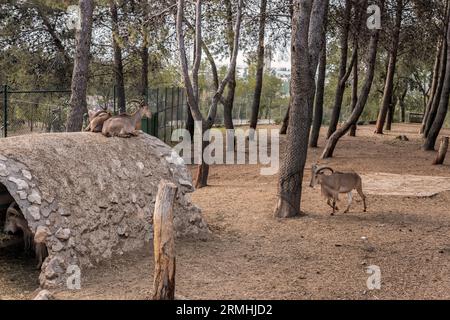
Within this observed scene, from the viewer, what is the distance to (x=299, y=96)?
10.9 meters

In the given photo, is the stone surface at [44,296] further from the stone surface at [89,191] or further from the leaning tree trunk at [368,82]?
the leaning tree trunk at [368,82]

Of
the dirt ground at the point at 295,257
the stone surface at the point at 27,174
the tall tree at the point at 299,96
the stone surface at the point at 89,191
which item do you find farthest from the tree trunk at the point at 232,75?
the stone surface at the point at 27,174

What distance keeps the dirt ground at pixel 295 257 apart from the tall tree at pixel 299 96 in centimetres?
47

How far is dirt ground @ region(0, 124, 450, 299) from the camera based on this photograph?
736 cm

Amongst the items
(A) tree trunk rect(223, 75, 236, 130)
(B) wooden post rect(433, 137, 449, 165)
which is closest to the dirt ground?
(B) wooden post rect(433, 137, 449, 165)

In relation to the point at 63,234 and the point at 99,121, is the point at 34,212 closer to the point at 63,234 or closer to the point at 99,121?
the point at 63,234

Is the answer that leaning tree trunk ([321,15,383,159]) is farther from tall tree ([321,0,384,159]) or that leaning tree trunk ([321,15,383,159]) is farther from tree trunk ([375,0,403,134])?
tree trunk ([375,0,403,134])

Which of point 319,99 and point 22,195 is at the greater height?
point 319,99

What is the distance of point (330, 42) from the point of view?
88.2 feet

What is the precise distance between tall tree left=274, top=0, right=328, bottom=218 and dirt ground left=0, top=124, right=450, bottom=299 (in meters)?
0.47

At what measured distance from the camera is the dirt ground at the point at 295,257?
7.36m

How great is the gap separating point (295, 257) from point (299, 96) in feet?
10.8

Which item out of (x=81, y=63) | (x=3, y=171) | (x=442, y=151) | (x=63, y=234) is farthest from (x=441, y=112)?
(x=3, y=171)
